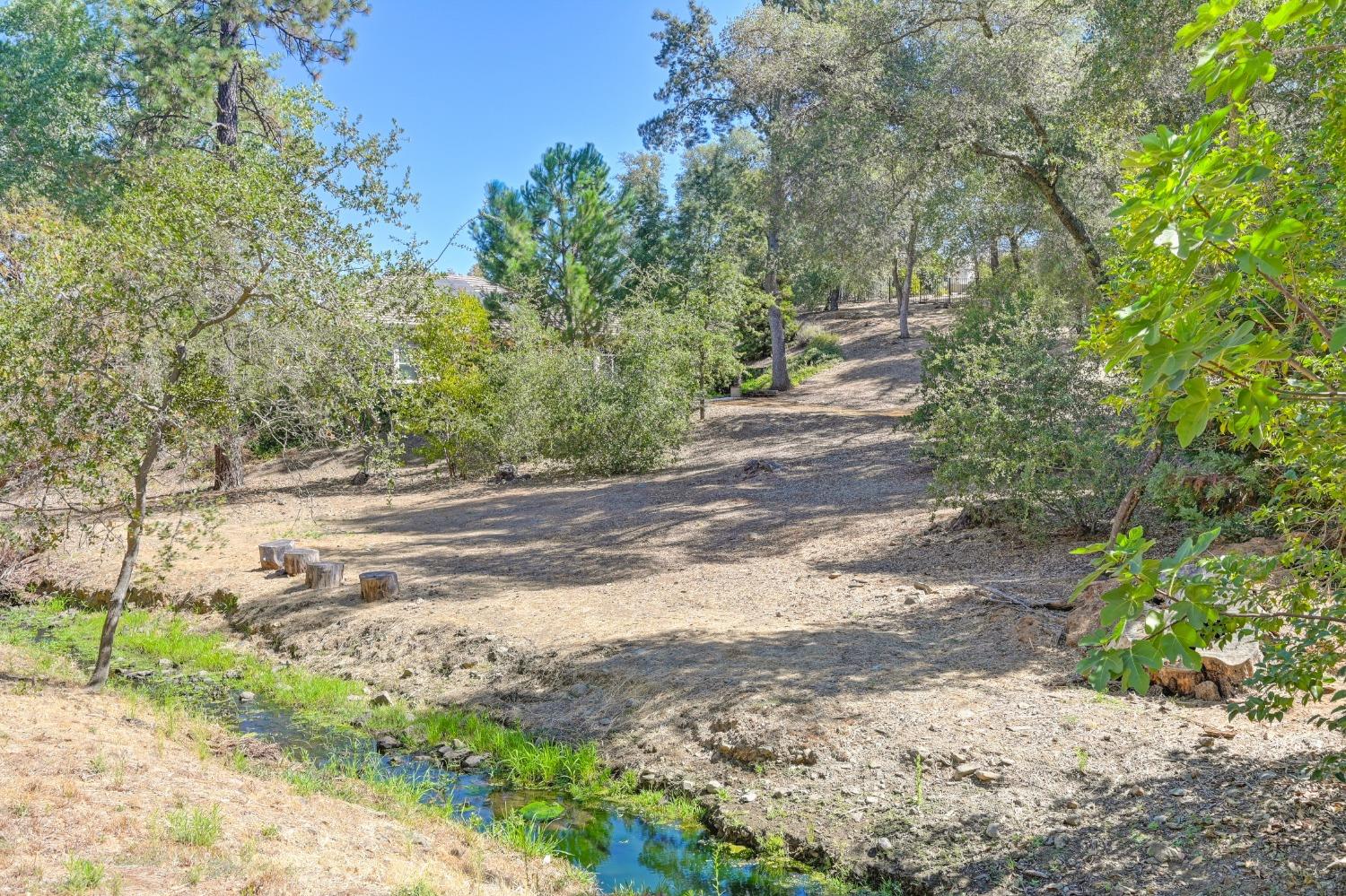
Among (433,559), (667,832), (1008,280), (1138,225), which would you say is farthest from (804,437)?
(1138,225)

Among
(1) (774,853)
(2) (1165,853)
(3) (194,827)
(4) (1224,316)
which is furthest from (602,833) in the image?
(4) (1224,316)

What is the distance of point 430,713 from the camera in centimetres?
724

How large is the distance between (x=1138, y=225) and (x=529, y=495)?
15.2 meters

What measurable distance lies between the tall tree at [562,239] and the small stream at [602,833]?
2153 cm

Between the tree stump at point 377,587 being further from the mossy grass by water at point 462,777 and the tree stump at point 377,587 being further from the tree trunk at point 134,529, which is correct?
the tree trunk at point 134,529

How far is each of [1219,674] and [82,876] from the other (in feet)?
19.3

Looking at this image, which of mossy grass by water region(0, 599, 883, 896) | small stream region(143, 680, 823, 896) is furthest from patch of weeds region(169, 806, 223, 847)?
small stream region(143, 680, 823, 896)

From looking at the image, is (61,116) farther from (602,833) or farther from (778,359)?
(778,359)

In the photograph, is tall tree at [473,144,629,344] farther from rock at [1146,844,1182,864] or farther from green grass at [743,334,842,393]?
rock at [1146,844,1182,864]

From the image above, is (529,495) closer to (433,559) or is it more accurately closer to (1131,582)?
(433,559)

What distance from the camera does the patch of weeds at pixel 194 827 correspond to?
14.1 feet

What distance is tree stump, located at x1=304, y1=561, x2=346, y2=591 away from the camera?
10.2 meters

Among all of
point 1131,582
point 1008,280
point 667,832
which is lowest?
point 667,832

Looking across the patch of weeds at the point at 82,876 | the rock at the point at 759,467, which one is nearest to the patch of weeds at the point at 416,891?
the patch of weeds at the point at 82,876
